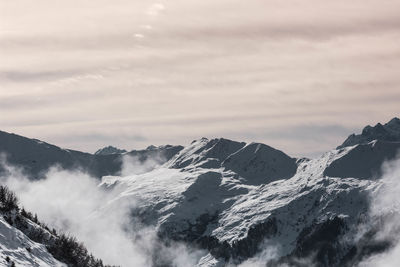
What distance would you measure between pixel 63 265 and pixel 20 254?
10.8m

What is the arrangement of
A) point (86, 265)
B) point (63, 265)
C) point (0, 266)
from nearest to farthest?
point (0, 266) < point (63, 265) < point (86, 265)

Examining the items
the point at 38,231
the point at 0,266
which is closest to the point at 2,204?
the point at 38,231

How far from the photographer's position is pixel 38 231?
4146 inches

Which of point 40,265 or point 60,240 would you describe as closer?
point 40,265

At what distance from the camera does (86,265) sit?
345 ft

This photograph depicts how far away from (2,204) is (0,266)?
32.4m

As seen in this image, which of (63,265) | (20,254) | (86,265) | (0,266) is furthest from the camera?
(86,265)

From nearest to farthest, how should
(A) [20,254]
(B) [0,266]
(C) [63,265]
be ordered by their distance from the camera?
1. (B) [0,266]
2. (A) [20,254]
3. (C) [63,265]

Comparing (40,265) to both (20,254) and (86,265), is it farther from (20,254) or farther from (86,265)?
(86,265)

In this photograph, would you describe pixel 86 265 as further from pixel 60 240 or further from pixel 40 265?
pixel 40 265

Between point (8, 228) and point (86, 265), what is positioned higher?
point (8, 228)

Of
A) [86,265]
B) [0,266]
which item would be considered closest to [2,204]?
[86,265]

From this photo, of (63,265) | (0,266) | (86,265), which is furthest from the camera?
(86,265)

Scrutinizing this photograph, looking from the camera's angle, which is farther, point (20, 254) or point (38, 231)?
point (38, 231)
